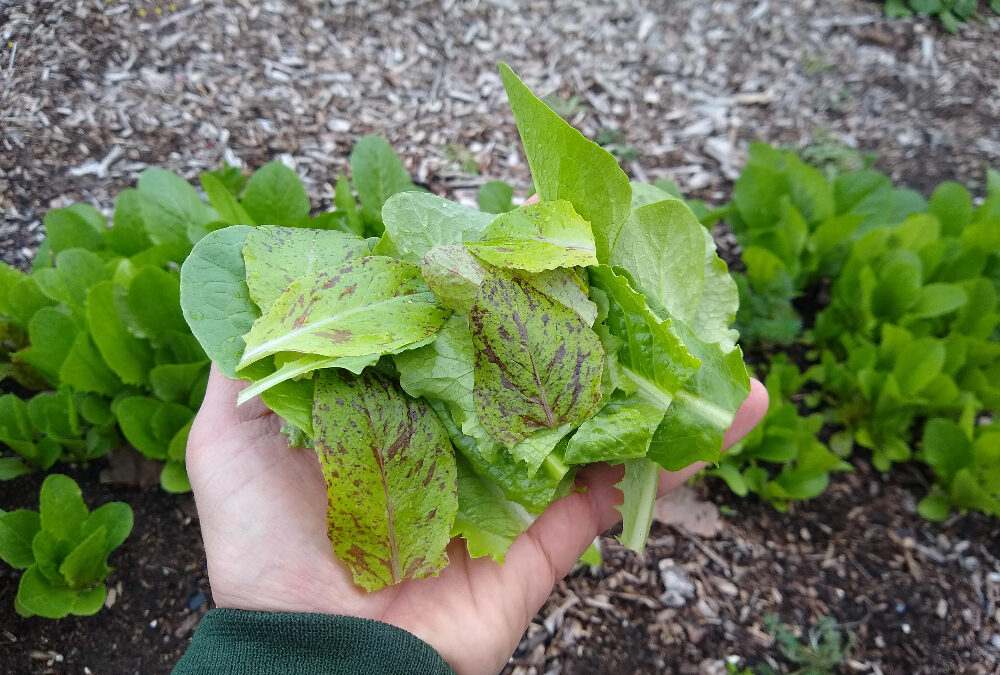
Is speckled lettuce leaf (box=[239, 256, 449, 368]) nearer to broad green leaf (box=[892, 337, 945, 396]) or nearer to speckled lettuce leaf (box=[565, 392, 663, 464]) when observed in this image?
speckled lettuce leaf (box=[565, 392, 663, 464])

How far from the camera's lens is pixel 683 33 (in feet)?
13.7

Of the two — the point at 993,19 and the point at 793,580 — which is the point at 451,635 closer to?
the point at 793,580

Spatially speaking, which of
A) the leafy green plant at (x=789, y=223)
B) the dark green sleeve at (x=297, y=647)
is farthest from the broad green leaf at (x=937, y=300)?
the dark green sleeve at (x=297, y=647)

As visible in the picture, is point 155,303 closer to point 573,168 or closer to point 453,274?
point 453,274

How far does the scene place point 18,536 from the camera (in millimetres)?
2088

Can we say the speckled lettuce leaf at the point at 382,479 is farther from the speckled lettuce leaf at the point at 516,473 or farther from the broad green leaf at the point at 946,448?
the broad green leaf at the point at 946,448

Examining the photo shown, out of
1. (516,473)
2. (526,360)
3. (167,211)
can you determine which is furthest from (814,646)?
(167,211)

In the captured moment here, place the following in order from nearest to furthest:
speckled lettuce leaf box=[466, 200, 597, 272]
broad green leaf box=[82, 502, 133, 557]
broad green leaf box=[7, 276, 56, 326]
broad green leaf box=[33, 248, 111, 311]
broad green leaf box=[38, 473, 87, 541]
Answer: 1. speckled lettuce leaf box=[466, 200, 597, 272]
2. broad green leaf box=[38, 473, 87, 541]
3. broad green leaf box=[82, 502, 133, 557]
4. broad green leaf box=[33, 248, 111, 311]
5. broad green leaf box=[7, 276, 56, 326]

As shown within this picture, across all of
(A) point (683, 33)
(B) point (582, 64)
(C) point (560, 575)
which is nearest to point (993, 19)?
(A) point (683, 33)

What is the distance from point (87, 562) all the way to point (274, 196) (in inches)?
49.3

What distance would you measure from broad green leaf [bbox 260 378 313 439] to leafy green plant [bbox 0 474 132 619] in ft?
2.89

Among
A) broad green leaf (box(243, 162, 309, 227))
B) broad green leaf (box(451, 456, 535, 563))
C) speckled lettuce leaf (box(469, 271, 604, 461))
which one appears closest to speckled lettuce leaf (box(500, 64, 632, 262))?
speckled lettuce leaf (box(469, 271, 604, 461))

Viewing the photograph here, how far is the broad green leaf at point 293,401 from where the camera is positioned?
1.56 meters

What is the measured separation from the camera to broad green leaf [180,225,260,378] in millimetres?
1596
